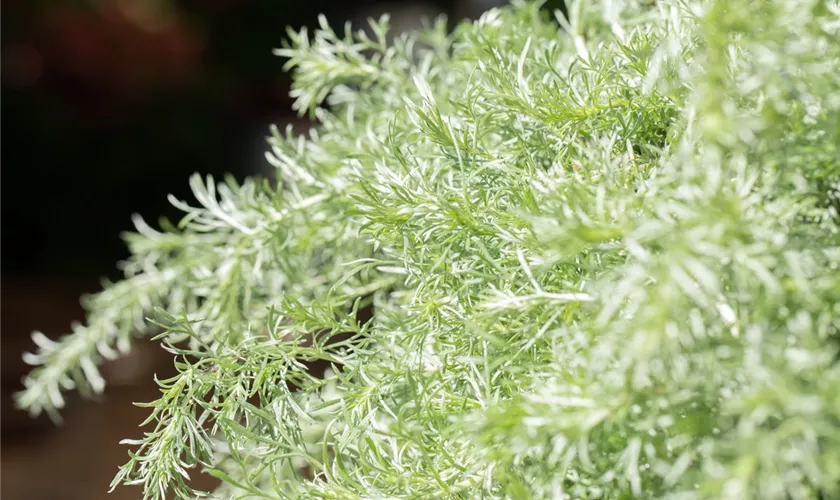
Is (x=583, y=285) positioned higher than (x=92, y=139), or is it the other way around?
(x=92, y=139)

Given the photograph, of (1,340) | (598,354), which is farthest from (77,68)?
(598,354)

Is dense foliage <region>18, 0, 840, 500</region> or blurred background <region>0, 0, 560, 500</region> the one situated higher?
blurred background <region>0, 0, 560, 500</region>

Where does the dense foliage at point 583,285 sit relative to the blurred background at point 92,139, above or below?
below

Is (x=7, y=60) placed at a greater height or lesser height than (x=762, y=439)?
greater

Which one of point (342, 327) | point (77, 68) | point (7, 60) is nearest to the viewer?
point (342, 327)

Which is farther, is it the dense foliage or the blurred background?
the blurred background

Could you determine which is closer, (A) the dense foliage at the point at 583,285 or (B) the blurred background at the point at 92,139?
(A) the dense foliage at the point at 583,285

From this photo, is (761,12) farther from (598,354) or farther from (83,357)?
(83,357)

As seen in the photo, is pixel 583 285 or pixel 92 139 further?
pixel 92 139
